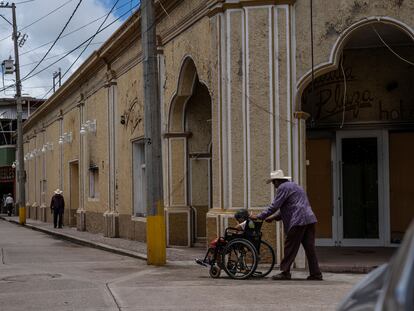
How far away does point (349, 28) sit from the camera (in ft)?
40.5

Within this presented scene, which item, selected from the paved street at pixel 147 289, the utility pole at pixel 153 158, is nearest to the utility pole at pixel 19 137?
A: the paved street at pixel 147 289

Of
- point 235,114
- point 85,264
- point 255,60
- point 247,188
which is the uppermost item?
point 255,60

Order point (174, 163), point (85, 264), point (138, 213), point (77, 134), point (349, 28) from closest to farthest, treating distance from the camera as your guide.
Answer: point (349, 28)
point (85, 264)
point (174, 163)
point (138, 213)
point (77, 134)

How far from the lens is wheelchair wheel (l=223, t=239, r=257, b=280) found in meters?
10.6

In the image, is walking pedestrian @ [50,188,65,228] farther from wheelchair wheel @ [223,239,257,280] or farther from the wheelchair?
wheelchair wheel @ [223,239,257,280]

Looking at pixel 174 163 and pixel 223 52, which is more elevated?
pixel 223 52

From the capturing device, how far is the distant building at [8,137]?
55.4 meters

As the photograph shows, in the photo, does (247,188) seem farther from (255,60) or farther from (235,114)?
(255,60)

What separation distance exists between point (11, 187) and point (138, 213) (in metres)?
43.2

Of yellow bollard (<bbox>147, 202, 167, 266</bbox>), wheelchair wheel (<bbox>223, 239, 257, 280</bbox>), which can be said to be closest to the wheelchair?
wheelchair wheel (<bbox>223, 239, 257, 280</bbox>)

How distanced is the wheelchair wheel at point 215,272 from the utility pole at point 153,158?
2252 mm

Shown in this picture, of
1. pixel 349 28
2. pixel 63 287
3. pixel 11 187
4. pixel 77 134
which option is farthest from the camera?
pixel 11 187

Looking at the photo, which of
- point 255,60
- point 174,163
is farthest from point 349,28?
point 174,163

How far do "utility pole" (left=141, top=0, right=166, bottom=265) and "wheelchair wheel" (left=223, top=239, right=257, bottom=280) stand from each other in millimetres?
2558
